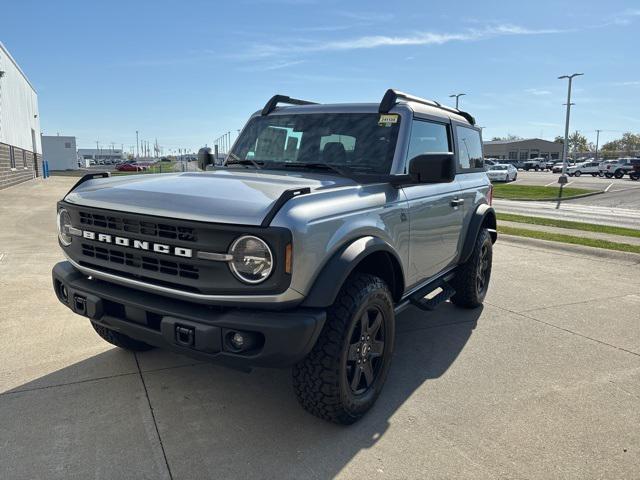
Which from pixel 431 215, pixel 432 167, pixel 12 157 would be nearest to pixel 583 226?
pixel 431 215

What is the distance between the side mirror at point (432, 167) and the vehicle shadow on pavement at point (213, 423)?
4.81ft

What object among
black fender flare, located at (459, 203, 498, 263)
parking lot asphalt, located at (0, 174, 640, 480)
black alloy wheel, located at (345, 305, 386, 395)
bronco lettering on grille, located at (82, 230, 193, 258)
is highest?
bronco lettering on grille, located at (82, 230, 193, 258)

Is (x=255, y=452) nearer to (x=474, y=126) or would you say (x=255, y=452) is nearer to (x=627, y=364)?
(x=627, y=364)

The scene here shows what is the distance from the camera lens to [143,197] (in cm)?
279

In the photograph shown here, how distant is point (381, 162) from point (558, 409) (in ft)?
6.69

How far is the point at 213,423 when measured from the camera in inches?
116

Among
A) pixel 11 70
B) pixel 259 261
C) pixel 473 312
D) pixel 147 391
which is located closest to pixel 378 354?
pixel 259 261

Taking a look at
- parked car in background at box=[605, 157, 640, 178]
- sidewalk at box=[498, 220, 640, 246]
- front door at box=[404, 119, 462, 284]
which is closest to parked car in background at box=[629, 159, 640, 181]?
parked car in background at box=[605, 157, 640, 178]

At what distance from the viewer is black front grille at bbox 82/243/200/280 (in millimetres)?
2620

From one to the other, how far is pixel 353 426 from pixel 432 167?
1.70 m

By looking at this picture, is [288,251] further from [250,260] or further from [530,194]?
[530,194]

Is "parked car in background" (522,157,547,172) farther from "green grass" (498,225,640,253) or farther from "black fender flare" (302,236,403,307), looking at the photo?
"black fender flare" (302,236,403,307)

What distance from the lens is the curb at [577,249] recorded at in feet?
26.2

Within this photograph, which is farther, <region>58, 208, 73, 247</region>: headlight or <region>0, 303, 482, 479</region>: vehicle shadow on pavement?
<region>58, 208, 73, 247</region>: headlight
